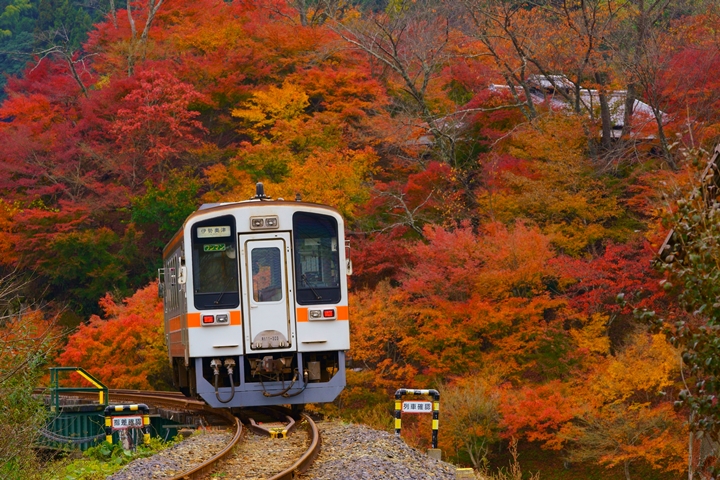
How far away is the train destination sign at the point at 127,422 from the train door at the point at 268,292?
7.80ft

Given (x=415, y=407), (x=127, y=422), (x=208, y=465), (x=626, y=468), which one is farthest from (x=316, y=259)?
(x=626, y=468)

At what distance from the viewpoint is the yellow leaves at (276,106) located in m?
29.0

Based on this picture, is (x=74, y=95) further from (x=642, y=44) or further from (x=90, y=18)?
(x=642, y=44)

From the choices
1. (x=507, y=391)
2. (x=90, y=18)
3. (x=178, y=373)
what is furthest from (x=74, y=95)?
(x=507, y=391)

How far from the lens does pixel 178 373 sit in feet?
56.2

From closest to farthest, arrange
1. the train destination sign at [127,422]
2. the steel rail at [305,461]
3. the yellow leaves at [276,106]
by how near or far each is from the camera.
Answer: the steel rail at [305,461] → the train destination sign at [127,422] → the yellow leaves at [276,106]

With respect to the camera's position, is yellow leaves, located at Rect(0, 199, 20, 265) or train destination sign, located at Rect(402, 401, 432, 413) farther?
yellow leaves, located at Rect(0, 199, 20, 265)

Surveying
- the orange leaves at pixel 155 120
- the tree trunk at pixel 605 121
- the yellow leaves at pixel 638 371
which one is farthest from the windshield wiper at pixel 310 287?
the orange leaves at pixel 155 120

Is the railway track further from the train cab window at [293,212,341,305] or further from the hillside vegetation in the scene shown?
the hillside vegetation

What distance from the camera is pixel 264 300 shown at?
12.9 m

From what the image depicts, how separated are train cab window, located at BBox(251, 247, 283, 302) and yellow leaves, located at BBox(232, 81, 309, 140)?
53.0ft

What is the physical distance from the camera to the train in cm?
1274

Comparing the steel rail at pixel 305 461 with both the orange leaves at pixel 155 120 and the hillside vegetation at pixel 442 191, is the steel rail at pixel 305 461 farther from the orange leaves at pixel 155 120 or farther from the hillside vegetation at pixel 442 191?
the orange leaves at pixel 155 120

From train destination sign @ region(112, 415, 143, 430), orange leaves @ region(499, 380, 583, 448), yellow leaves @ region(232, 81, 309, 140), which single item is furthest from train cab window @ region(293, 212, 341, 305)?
yellow leaves @ region(232, 81, 309, 140)
